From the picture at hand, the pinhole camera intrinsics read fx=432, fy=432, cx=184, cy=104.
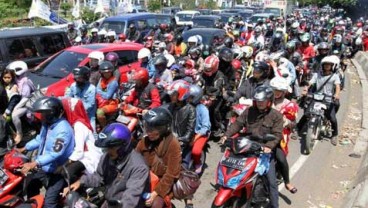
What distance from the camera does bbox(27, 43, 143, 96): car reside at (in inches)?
350

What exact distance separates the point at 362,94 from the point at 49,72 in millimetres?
9417

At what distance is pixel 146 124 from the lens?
4.27 metres

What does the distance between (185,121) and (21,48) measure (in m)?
6.21

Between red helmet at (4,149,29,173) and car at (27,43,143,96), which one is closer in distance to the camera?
red helmet at (4,149,29,173)

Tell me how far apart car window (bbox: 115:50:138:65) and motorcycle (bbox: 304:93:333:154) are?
439 cm

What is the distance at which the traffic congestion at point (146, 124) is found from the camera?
4.24 meters

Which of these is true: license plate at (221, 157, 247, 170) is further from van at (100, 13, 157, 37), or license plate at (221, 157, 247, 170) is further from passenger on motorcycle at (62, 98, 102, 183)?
van at (100, 13, 157, 37)

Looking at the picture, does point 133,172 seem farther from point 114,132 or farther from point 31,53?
point 31,53

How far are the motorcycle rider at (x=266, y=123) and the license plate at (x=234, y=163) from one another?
342mm

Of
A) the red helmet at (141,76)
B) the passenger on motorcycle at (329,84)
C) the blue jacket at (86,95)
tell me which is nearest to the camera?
the red helmet at (141,76)

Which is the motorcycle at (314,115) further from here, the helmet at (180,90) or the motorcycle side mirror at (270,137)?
the motorcycle side mirror at (270,137)

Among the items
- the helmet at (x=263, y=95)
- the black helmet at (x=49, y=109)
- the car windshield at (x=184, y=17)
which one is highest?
the black helmet at (x=49, y=109)

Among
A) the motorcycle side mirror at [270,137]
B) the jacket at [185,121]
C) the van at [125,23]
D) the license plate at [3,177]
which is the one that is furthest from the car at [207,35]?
the license plate at [3,177]

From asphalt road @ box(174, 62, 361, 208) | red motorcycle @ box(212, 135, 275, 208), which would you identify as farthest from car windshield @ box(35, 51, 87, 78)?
red motorcycle @ box(212, 135, 275, 208)
